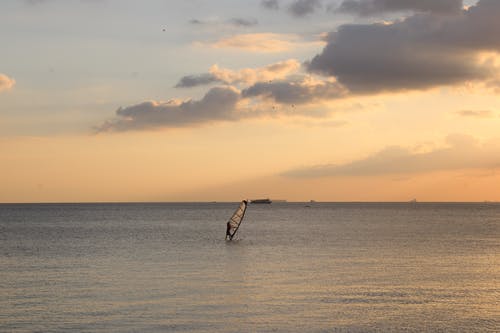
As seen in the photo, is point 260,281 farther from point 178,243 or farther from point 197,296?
point 178,243

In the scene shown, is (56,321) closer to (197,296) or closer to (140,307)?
(140,307)

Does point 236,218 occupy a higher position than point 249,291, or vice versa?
point 236,218

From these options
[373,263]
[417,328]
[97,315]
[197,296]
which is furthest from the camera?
[373,263]

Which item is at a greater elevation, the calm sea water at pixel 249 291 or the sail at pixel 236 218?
the sail at pixel 236 218

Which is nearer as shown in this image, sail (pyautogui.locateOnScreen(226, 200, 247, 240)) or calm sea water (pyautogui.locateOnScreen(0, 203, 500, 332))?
calm sea water (pyautogui.locateOnScreen(0, 203, 500, 332))

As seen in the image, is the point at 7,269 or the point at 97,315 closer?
the point at 97,315

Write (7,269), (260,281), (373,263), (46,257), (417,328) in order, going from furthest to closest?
(46,257) < (373,263) < (7,269) < (260,281) < (417,328)

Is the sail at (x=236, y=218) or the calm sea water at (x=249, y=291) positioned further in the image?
the sail at (x=236, y=218)

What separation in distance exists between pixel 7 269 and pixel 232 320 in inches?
1280

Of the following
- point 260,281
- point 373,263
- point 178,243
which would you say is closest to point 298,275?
point 260,281

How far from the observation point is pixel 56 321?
36.9 m

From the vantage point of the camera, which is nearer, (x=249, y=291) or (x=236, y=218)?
(x=249, y=291)

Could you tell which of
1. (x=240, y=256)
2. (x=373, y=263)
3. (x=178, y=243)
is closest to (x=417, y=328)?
(x=373, y=263)

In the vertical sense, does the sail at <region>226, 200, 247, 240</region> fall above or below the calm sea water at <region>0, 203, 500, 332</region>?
above
